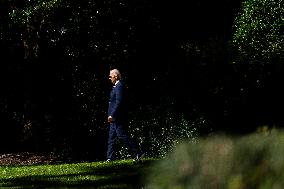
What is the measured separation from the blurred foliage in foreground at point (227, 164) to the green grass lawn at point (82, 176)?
5787 millimetres

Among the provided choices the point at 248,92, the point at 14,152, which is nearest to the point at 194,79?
the point at 248,92

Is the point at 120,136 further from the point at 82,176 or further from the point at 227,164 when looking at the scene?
the point at 227,164

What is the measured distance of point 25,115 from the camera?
71.8ft

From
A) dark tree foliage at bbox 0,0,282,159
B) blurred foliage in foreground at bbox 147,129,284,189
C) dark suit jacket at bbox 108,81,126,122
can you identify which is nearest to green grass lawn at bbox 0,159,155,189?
dark suit jacket at bbox 108,81,126,122

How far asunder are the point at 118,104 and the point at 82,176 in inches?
82.4

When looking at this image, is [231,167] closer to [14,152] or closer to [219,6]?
[219,6]

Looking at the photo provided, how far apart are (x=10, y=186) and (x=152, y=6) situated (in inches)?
→ 397

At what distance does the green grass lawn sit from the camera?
10.3 meters

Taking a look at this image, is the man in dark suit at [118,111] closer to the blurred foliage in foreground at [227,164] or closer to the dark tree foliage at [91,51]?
the dark tree foliage at [91,51]

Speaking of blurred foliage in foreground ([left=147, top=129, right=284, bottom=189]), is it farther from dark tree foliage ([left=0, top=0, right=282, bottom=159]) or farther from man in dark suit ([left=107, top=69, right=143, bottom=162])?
dark tree foliage ([left=0, top=0, right=282, bottom=159])

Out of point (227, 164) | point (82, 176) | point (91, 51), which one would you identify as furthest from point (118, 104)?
point (227, 164)

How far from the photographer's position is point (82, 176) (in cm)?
1123

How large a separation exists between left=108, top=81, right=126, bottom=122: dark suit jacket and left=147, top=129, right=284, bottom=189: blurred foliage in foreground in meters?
8.99

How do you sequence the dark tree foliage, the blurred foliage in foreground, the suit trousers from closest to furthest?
the blurred foliage in foreground, the suit trousers, the dark tree foliage
